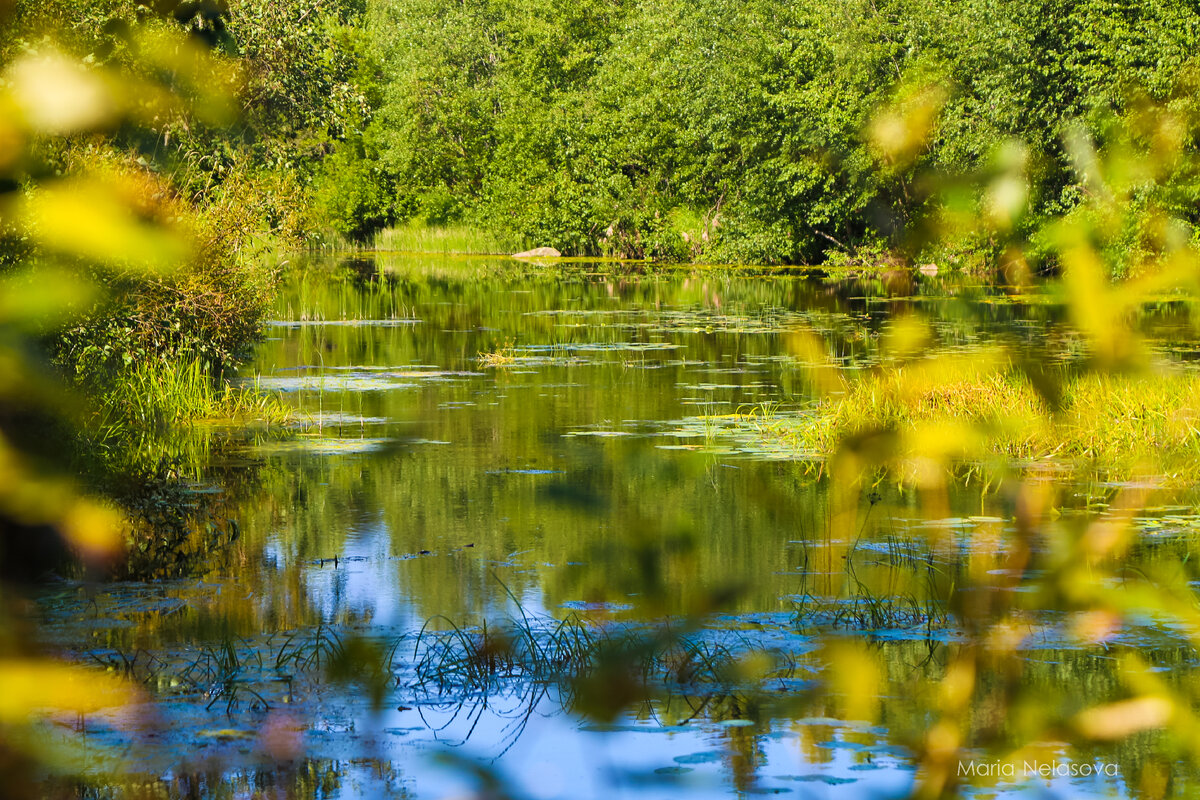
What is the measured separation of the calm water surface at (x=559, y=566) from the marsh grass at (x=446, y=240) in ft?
99.8

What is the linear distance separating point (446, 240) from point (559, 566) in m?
44.7

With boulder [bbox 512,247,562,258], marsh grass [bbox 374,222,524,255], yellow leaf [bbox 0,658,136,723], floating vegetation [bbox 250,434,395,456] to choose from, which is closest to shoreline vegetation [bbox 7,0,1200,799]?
yellow leaf [bbox 0,658,136,723]

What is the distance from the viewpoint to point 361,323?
74.8 ft

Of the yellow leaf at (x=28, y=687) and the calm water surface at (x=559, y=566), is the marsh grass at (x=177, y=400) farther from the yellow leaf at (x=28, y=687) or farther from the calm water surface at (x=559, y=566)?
the yellow leaf at (x=28, y=687)

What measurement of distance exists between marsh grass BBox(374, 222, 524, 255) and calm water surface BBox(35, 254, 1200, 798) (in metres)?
30.4

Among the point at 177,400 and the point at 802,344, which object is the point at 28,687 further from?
the point at 177,400

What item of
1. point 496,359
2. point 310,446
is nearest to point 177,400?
point 310,446

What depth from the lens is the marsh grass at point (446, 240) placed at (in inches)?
1975

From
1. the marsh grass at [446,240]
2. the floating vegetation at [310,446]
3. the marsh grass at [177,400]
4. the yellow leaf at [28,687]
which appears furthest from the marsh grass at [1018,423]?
the marsh grass at [446,240]

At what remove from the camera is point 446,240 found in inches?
2024

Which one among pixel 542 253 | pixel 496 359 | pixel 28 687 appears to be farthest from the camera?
pixel 542 253

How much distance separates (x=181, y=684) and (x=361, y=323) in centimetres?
1758

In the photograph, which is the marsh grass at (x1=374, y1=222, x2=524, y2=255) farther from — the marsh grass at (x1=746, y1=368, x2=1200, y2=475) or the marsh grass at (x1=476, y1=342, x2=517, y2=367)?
the marsh grass at (x1=746, y1=368, x2=1200, y2=475)

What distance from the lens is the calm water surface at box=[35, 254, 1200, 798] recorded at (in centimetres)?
96
